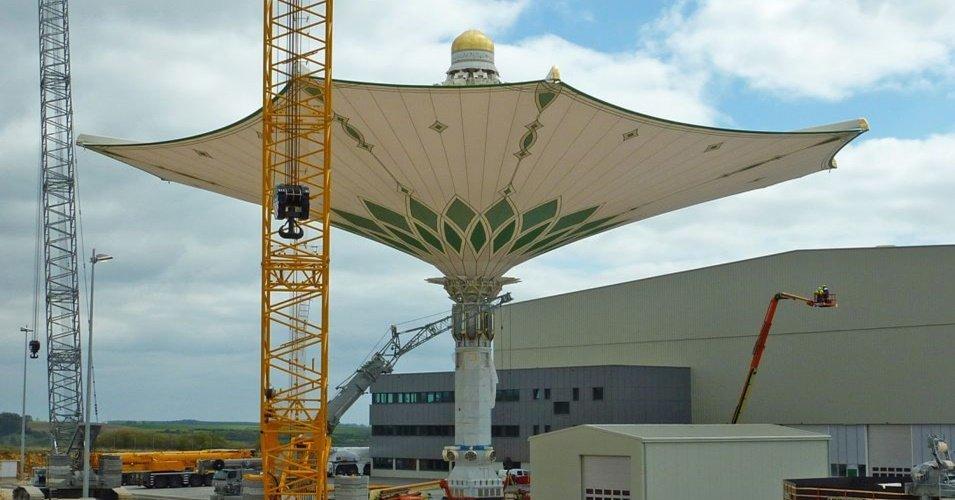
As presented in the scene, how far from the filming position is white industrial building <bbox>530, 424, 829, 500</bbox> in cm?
3581

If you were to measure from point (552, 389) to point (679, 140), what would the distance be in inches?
1290

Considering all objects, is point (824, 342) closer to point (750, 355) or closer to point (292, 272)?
point (750, 355)

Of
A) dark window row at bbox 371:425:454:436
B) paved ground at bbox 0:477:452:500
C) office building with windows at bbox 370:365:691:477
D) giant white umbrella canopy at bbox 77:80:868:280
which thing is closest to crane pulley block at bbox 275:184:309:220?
giant white umbrella canopy at bbox 77:80:868:280

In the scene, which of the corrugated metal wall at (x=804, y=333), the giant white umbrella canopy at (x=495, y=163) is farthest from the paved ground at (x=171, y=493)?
the corrugated metal wall at (x=804, y=333)

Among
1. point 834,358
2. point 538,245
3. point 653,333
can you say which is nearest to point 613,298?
point 653,333

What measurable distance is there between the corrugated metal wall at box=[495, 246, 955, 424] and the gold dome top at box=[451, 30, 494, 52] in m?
23.0

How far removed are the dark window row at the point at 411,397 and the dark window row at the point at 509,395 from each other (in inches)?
144

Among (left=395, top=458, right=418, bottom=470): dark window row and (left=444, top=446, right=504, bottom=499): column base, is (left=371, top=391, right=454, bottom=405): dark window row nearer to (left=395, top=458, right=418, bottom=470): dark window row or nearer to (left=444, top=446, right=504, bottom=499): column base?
(left=395, top=458, right=418, bottom=470): dark window row

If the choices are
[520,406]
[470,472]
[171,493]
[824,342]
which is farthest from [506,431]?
[470,472]

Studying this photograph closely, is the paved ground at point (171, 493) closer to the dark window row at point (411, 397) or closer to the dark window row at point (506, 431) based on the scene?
the dark window row at point (411, 397)

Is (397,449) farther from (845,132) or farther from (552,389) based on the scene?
(845,132)

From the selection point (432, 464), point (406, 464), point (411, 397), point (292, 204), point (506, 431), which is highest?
point (292, 204)

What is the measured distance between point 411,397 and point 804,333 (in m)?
29.0

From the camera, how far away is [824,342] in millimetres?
60562
